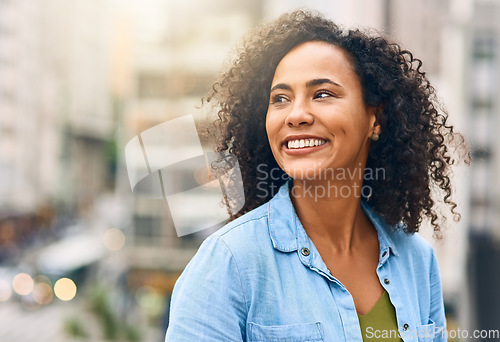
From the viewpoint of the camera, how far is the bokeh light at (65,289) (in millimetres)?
33719

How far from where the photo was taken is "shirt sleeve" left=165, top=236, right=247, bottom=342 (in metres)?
1.27

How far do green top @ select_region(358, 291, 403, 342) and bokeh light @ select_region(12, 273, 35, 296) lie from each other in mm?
32701

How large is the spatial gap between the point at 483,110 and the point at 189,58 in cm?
1930

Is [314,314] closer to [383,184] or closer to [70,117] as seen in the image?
[383,184]

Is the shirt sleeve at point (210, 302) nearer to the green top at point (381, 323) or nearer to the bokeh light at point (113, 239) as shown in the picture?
the green top at point (381, 323)

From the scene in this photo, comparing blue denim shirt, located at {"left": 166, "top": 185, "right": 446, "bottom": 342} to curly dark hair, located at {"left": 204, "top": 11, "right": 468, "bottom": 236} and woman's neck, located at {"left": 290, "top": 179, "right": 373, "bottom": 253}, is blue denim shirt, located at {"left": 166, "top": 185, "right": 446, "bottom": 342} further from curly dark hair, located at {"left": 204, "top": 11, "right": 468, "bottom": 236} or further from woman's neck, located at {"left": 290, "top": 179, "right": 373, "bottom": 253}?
curly dark hair, located at {"left": 204, "top": 11, "right": 468, "bottom": 236}

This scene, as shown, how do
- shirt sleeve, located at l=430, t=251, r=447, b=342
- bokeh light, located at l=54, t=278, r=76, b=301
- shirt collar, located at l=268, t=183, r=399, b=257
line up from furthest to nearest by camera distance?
bokeh light, located at l=54, t=278, r=76, b=301 → shirt sleeve, located at l=430, t=251, r=447, b=342 → shirt collar, located at l=268, t=183, r=399, b=257

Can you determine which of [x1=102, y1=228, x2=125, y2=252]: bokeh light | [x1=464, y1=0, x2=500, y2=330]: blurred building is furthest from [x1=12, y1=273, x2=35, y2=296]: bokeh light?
[x1=464, y1=0, x2=500, y2=330]: blurred building

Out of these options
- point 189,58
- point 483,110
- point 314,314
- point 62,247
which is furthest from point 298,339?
point 62,247

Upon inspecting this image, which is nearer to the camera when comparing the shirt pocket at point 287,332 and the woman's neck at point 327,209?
the shirt pocket at point 287,332

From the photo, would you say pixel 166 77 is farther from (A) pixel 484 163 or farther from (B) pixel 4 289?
(A) pixel 484 163

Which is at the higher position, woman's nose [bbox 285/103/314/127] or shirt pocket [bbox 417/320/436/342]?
woman's nose [bbox 285/103/314/127]

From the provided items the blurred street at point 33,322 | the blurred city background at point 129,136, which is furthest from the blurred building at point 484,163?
the blurred street at point 33,322

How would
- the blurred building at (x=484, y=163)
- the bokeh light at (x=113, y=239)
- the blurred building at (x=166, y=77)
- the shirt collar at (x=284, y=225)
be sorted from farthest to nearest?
the bokeh light at (x=113, y=239)
the blurred building at (x=166, y=77)
the blurred building at (x=484, y=163)
the shirt collar at (x=284, y=225)
